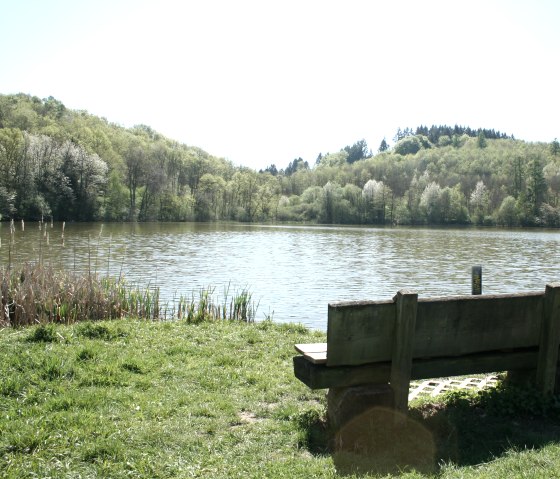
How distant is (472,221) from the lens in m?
119

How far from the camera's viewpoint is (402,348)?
16.7ft

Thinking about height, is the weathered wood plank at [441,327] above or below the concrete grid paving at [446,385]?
above

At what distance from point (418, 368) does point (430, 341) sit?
284 millimetres

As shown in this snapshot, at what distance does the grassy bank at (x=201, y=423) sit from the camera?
172 inches

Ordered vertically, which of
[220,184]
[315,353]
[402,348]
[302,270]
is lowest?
[302,270]

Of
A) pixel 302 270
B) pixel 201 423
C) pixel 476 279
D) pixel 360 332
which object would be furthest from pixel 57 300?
pixel 302 270

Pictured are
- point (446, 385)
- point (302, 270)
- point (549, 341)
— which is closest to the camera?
point (549, 341)

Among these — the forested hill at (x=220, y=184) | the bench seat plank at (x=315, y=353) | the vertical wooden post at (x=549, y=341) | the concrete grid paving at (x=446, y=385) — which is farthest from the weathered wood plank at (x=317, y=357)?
the forested hill at (x=220, y=184)

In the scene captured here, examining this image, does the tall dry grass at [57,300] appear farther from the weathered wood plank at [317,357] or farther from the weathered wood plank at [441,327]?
the weathered wood plank at [441,327]

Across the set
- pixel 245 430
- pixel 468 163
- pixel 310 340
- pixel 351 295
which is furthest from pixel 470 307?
pixel 468 163

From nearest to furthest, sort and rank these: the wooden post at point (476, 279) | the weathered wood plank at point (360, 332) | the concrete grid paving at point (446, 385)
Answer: the weathered wood plank at point (360, 332)
the concrete grid paving at point (446, 385)
the wooden post at point (476, 279)

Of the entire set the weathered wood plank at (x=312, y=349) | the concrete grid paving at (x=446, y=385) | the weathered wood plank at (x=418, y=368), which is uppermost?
the weathered wood plank at (x=312, y=349)

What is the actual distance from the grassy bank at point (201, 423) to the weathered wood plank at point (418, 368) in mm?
428

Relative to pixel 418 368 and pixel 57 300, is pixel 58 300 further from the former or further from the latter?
pixel 418 368
